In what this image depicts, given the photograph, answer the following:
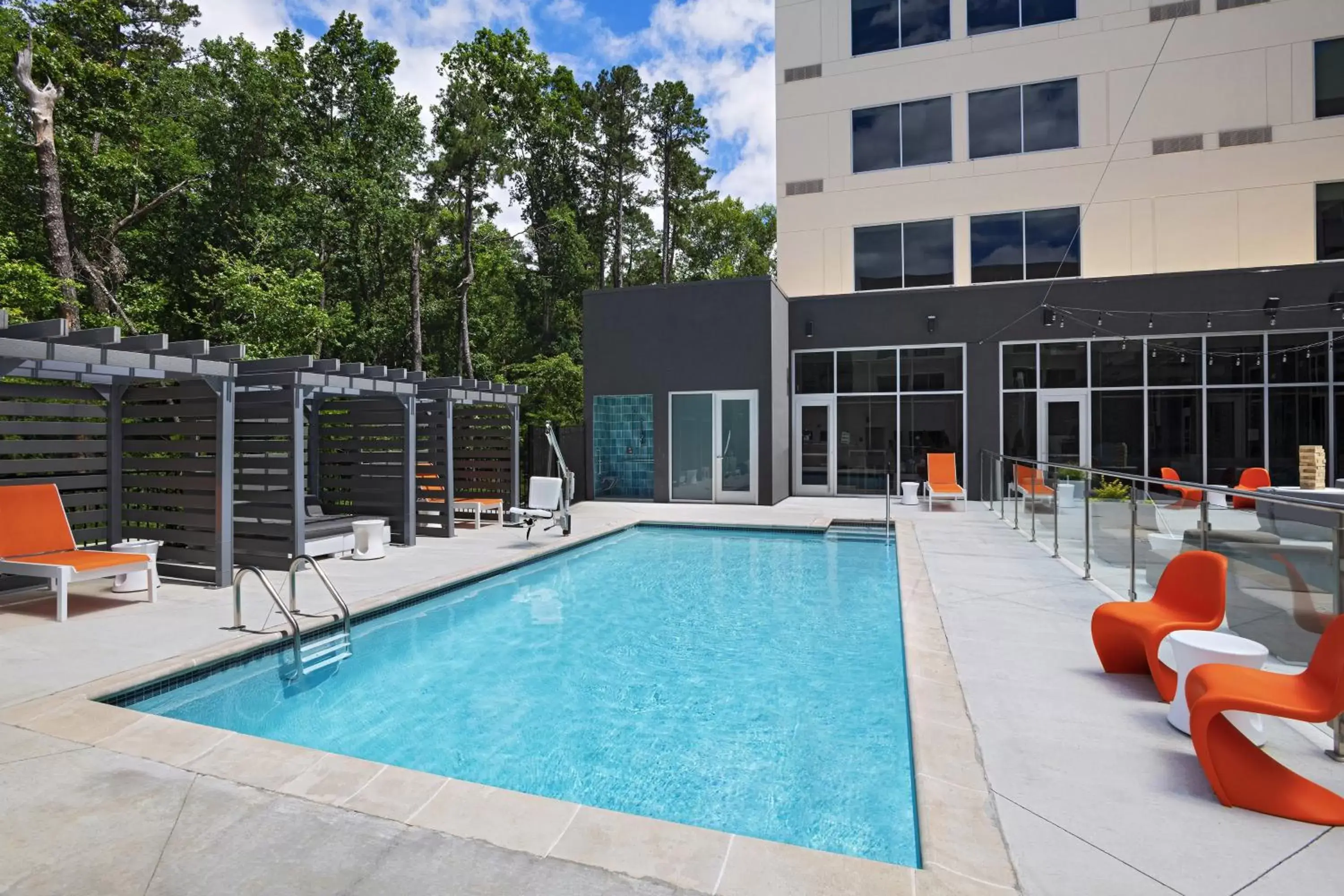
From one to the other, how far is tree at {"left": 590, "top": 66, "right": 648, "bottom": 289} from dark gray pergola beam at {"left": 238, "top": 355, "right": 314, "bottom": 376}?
20514mm

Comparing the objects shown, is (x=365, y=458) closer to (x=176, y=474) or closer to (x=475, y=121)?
(x=176, y=474)

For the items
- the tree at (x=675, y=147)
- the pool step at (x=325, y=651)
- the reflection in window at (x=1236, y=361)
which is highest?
the tree at (x=675, y=147)

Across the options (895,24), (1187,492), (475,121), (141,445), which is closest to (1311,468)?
(1187,492)

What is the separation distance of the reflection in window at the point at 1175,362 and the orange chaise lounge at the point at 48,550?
51.2ft

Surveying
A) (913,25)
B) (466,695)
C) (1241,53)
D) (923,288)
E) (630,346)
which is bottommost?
(466,695)

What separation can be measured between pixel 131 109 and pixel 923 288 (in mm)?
18971

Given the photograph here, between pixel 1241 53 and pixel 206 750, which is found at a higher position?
pixel 1241 53

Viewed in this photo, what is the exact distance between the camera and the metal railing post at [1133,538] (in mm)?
5660

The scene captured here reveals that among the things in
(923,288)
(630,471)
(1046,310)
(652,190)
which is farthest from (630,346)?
(652,190)

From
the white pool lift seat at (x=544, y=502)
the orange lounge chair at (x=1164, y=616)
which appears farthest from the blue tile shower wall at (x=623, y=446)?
the orange lounge chair at (x=1164, y=616)

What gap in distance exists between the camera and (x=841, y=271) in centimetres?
1608

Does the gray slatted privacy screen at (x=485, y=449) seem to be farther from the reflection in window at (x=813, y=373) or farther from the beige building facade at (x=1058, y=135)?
the beige building facade at (x=1058, y=135)

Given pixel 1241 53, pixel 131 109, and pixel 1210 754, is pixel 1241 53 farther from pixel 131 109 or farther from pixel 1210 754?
pixel 131 109

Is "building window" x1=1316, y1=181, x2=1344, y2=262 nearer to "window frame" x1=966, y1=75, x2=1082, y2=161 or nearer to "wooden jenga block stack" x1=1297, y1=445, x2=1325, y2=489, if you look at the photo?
"window frame" x1=966, y1=75, x2=1082, y2=161
